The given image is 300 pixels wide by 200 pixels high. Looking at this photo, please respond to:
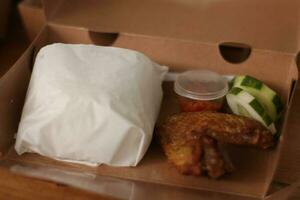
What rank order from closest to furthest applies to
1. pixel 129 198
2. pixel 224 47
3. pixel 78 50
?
pixel 129 198 < pixel 78 50 < pixel 224 47

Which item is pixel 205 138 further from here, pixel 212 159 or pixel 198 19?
pixel 198 19

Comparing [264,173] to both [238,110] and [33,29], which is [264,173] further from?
[33,29]

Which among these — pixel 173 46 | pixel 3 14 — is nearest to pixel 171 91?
pixel 173 46

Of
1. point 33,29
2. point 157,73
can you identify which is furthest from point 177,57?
point 33,29

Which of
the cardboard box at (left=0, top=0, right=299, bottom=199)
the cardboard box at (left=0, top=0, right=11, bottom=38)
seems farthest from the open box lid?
the cardboard box at (left=0, top=0, right=11, bottom=38)

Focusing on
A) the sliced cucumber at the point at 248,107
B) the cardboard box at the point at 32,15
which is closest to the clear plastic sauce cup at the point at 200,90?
the sliced cucumber at the point at 248,107

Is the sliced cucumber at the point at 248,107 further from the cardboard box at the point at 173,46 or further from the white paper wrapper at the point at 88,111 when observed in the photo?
the white paper wrapper at the point at 88,111
